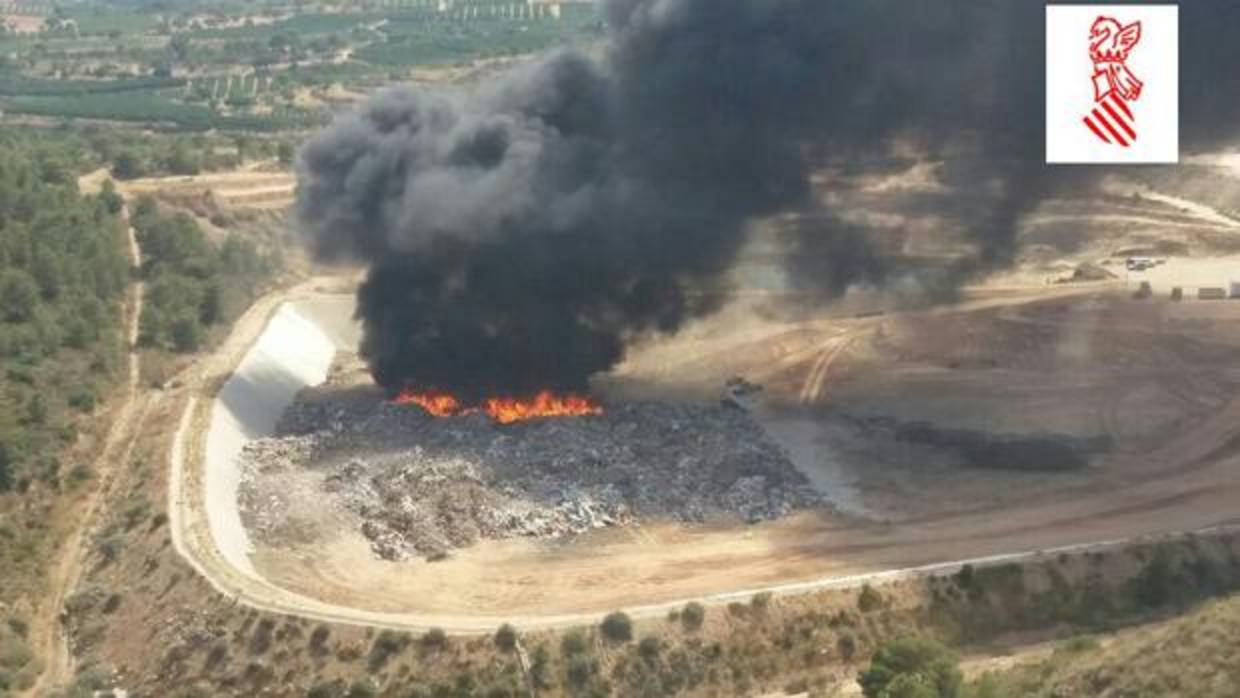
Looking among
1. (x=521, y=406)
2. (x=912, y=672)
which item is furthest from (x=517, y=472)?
(x=912, y=672)

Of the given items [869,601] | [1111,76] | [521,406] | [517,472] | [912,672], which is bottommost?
[869,601]

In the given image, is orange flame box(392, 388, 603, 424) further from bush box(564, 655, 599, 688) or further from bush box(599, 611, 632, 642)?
bush box(564, 655, 599, 688)

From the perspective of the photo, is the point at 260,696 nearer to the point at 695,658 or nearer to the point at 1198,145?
the point at 695,658

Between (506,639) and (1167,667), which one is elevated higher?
(1167,667)

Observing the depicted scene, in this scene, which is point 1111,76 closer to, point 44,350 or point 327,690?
point 327,690

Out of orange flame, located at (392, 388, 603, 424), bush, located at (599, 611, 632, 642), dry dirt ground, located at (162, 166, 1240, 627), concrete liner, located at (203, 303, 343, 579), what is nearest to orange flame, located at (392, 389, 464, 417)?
orange flame, located at (392, 388, 603, 424)

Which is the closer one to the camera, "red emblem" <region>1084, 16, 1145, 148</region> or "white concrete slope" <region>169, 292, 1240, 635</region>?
"white concrete slope" <region>169, 292, 1240, 635</region>

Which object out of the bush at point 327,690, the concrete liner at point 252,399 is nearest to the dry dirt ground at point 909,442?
the concrete liner at point 252,399
